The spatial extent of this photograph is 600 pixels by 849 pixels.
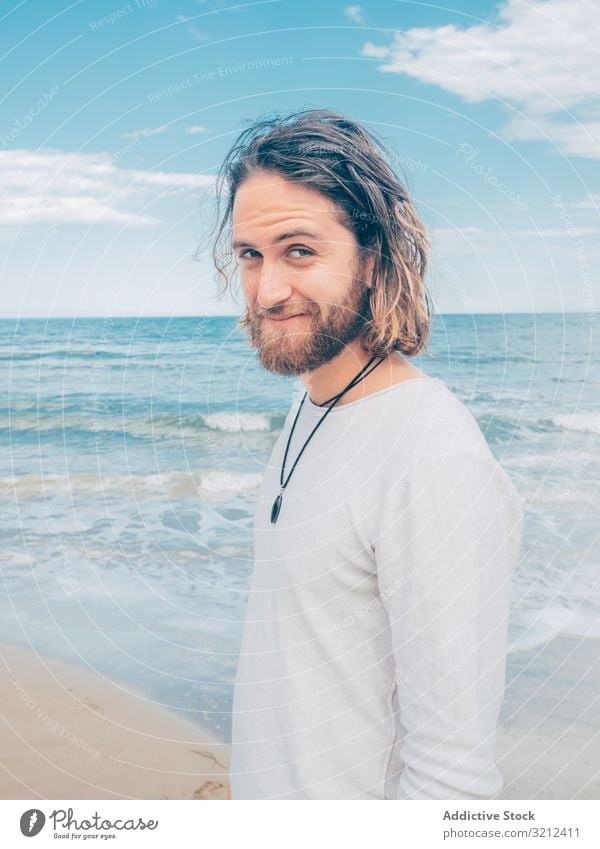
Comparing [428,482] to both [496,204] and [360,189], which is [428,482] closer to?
[360,189]

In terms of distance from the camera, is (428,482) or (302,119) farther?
(302,119)

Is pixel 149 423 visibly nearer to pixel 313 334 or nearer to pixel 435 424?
pixel 313 334

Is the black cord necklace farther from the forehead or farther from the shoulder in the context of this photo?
the forehead

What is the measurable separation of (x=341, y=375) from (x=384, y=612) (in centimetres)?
47

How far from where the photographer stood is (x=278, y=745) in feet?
4.70

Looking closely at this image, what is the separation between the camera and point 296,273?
4.83 feet

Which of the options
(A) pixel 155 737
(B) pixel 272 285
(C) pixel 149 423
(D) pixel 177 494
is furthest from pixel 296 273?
(C) pixel 149 423

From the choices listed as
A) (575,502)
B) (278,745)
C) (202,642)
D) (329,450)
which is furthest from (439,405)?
(575,502)

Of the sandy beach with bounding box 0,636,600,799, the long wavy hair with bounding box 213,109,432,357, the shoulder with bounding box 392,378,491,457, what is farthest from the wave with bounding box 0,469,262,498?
the shoulder with bounding box 392,378,491,457

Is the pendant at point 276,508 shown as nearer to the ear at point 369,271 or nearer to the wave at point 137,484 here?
the ear at point 369,271

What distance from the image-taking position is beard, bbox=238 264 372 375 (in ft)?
4.91

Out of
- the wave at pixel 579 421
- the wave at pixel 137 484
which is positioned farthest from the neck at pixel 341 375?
the wave at pixel 579 421

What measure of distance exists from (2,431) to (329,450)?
34.5 feet

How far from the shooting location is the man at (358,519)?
117 centimetres
